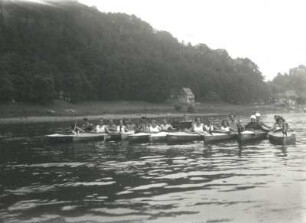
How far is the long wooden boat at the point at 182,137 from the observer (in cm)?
3956

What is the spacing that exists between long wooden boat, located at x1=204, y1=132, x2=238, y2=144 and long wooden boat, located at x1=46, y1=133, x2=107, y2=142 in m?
9.55

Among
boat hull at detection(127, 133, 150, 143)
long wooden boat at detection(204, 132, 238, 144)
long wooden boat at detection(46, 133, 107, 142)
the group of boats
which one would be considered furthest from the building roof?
boat hull at detection(127, 133, 150, 143)

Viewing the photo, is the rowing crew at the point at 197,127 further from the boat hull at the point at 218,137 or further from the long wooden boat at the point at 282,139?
the long wooden boat at the point at 282,139

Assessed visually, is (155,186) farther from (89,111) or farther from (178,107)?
(178,107)

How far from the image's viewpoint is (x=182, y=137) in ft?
131

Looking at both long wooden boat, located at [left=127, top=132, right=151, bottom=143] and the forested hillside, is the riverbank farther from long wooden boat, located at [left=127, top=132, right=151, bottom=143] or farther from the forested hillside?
long wooden boat, located at [left=127, top=132, right=151, bottom=143]

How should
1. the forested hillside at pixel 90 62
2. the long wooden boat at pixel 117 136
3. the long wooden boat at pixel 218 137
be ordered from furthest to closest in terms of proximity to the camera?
1. the forested hillside at pixel 90 62
2. the long wooden boat at pixel 117 136
3. the long wooden boat at pixel 218 137

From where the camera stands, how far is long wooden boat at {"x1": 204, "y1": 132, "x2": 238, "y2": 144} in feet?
130

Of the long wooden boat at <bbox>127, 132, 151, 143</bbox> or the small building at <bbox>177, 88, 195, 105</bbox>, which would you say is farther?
the small building at <bbox>177, 88, 195, 105</bbox>

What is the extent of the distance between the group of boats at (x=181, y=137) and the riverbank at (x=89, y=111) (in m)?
47.2

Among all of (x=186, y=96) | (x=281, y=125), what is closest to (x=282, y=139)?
(x=281, y=125)

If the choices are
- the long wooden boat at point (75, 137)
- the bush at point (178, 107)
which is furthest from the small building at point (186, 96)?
the long wooden boat at point (75, 137)

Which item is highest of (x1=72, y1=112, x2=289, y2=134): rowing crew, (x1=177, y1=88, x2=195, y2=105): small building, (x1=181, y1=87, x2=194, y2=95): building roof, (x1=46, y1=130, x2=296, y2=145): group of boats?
(x1=181, y1=87, x2=194, y2=95): building roof

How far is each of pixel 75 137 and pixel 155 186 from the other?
22.8 meters
